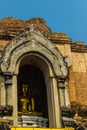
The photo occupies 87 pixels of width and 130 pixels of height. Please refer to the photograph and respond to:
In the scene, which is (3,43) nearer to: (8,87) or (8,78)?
(8,78)

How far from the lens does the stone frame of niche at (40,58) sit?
48.6 feet

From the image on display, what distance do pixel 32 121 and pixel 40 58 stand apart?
8.80ft

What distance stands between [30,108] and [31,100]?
0.39 metres

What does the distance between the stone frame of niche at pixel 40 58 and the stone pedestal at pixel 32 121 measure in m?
0.66

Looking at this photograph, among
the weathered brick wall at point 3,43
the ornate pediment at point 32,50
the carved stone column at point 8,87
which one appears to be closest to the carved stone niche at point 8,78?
the carved stone column at point 8,87

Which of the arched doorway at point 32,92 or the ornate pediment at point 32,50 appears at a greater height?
the ornate pediment at point 32,50

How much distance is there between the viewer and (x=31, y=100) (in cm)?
1648

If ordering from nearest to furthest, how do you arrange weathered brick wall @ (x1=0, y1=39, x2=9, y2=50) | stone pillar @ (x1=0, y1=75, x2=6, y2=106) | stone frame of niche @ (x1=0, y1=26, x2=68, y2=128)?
1. stone pillar @ (x1=0, y1=75, x2=6, y2=106)
2. stone frame of niche @ (x1=0, y1=26, x2=68, y2=128)
3. weathered brick wall @ (x1=0, y1=39, x2=9, y2=50)

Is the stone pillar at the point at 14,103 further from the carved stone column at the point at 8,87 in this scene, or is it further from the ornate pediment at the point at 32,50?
the ornate pediment at the point at 32,50

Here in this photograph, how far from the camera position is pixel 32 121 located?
1556 centimetres

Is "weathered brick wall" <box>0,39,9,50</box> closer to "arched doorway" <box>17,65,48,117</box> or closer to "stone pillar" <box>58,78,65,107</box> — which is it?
"arched doorway" <box>17,65,48,117</box>

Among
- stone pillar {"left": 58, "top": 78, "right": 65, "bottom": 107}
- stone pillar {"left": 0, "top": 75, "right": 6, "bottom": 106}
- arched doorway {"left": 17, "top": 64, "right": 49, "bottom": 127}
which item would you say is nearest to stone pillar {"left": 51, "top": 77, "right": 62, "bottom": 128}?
stone pillar {"left": 58, "top": 78, "right": 65, "bottom": 107}

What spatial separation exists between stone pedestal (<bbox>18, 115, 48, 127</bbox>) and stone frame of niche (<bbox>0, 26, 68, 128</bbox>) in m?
0.66

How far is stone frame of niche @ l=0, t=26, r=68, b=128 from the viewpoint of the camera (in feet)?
48.6
